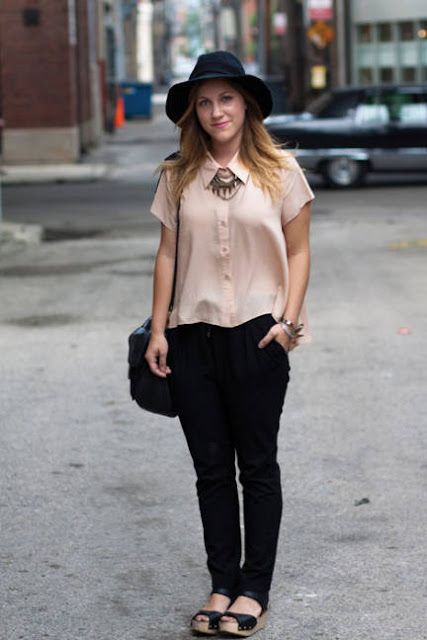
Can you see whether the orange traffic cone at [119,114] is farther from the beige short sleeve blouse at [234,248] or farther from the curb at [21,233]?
the beige short sleeve blouse at [234,248]

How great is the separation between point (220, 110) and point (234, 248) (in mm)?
443

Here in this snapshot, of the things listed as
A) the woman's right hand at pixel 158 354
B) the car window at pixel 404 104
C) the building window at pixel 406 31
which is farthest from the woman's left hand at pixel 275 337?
the building window at pixel 406 31

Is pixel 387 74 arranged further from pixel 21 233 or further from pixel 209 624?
pixel 209 624

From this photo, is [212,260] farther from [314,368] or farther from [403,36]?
[403,36]

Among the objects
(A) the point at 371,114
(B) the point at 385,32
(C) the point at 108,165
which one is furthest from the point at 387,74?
(A) the point at 371,114

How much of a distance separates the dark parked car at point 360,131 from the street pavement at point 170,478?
10.5 metres

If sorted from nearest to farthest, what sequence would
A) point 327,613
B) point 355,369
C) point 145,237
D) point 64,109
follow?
point 327,613, point 355,369, point 145,237, point 64,109

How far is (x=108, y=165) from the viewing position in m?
31.3

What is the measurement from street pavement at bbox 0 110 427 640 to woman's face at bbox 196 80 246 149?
1.65m

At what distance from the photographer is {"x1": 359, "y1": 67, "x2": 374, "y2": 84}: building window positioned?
40375mm

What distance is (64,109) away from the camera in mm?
32188

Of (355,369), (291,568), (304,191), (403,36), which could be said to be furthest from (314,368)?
(403,36)

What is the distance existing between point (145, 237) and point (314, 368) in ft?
28.2

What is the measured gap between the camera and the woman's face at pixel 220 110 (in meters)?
4.39
